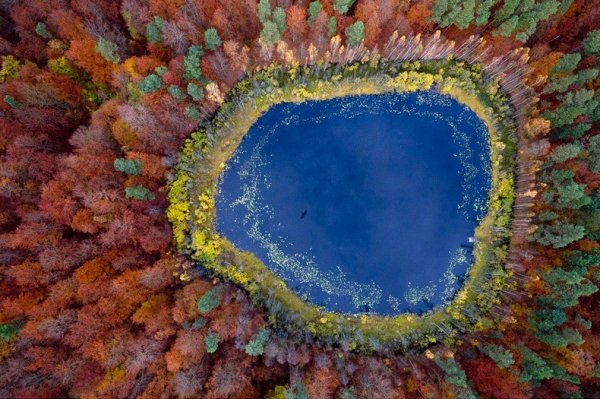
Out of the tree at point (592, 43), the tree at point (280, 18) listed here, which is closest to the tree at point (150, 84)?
the tree at point (280, 18)

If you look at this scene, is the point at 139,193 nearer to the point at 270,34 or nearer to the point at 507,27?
the point at 270,34

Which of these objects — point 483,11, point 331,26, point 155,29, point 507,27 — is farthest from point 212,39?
point 507,27

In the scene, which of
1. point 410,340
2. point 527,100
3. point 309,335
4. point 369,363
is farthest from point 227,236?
point 527,100

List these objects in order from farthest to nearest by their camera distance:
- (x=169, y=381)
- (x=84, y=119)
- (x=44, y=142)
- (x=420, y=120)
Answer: (x=420, y=120) → (x=84, y=119) → (x=44, y=142) → (x=169, y=381)

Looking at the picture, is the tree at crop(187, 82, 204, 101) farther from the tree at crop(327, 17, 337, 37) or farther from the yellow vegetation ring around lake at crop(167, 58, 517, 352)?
the tree at crop(327, 17, 337, 37)

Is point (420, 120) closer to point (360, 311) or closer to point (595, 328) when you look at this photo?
point (360, 311)

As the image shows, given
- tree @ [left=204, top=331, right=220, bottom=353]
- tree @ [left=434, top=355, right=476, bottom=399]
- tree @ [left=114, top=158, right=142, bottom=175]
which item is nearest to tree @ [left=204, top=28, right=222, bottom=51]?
tree @ [left=114, top=158, right=142, bottom=175]
